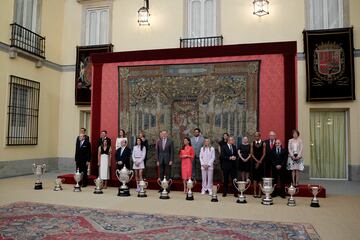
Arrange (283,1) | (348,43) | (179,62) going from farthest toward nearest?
(283,1), (348,43), (179,62)

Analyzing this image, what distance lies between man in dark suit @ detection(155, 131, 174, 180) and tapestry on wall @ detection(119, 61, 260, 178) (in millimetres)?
594

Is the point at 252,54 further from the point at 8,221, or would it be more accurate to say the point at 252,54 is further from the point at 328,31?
the point at 8,221

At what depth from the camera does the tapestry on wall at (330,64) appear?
1034 cm

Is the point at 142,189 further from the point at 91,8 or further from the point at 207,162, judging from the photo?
the point at 91,8

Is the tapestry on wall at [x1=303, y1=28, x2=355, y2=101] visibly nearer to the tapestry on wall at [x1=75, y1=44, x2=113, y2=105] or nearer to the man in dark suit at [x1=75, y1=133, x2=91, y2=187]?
the man in dark suit at [x1=75, y1=133, x2=91, y2=187]

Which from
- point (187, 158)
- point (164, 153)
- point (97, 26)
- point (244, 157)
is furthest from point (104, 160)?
point (97, 26)

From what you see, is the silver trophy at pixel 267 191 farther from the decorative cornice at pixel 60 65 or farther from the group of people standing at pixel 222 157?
the decorative cornice at pixel 60 65

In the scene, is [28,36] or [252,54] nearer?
[252,54]

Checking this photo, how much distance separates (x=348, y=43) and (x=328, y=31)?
0.68 m

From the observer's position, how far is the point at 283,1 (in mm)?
11180

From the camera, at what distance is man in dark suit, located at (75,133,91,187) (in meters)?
9.05

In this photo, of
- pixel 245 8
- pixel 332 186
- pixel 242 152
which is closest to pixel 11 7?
pixel 245 8

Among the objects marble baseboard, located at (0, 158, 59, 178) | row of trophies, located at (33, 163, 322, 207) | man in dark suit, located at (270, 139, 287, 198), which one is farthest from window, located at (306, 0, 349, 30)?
marble baseboard, located at (0, 158, 59, 178)

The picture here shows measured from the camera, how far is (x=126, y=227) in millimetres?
4980
